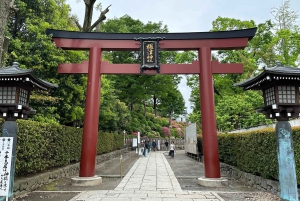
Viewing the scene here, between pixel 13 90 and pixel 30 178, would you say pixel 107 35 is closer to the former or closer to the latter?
pixel 13 90

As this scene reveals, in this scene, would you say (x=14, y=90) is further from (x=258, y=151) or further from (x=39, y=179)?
(x=258, y=151)

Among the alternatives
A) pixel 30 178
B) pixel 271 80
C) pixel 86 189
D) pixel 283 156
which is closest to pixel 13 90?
pixel 30 178

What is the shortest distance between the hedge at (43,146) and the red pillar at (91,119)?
135 centimetres

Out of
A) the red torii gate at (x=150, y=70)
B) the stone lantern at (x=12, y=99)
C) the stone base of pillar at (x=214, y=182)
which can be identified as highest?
the red torii gate at (x=150, y=70)

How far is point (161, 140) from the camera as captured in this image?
34.6 metres

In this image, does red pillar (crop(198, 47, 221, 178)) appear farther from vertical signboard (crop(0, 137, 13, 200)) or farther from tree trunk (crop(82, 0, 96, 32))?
tree trunk (crop(82, 0, 96, 32))

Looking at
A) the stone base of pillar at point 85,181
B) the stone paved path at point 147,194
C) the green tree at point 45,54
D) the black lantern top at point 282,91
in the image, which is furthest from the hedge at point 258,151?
the green tree at point 45,54

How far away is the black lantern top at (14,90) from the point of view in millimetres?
5969

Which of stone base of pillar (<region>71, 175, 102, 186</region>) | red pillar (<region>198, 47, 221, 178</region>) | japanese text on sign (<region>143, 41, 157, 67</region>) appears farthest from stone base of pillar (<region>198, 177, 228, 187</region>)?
japanese text on sign (<region>143, 41, 157, 67</region>)

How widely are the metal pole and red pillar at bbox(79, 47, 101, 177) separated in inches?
264

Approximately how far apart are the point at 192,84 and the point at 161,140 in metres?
11.9

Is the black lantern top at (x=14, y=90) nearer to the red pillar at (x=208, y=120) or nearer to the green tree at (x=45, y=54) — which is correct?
the green tree at (x=45, y=54)

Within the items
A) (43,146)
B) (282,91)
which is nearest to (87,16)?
(43,146)

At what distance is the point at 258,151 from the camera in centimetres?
848
